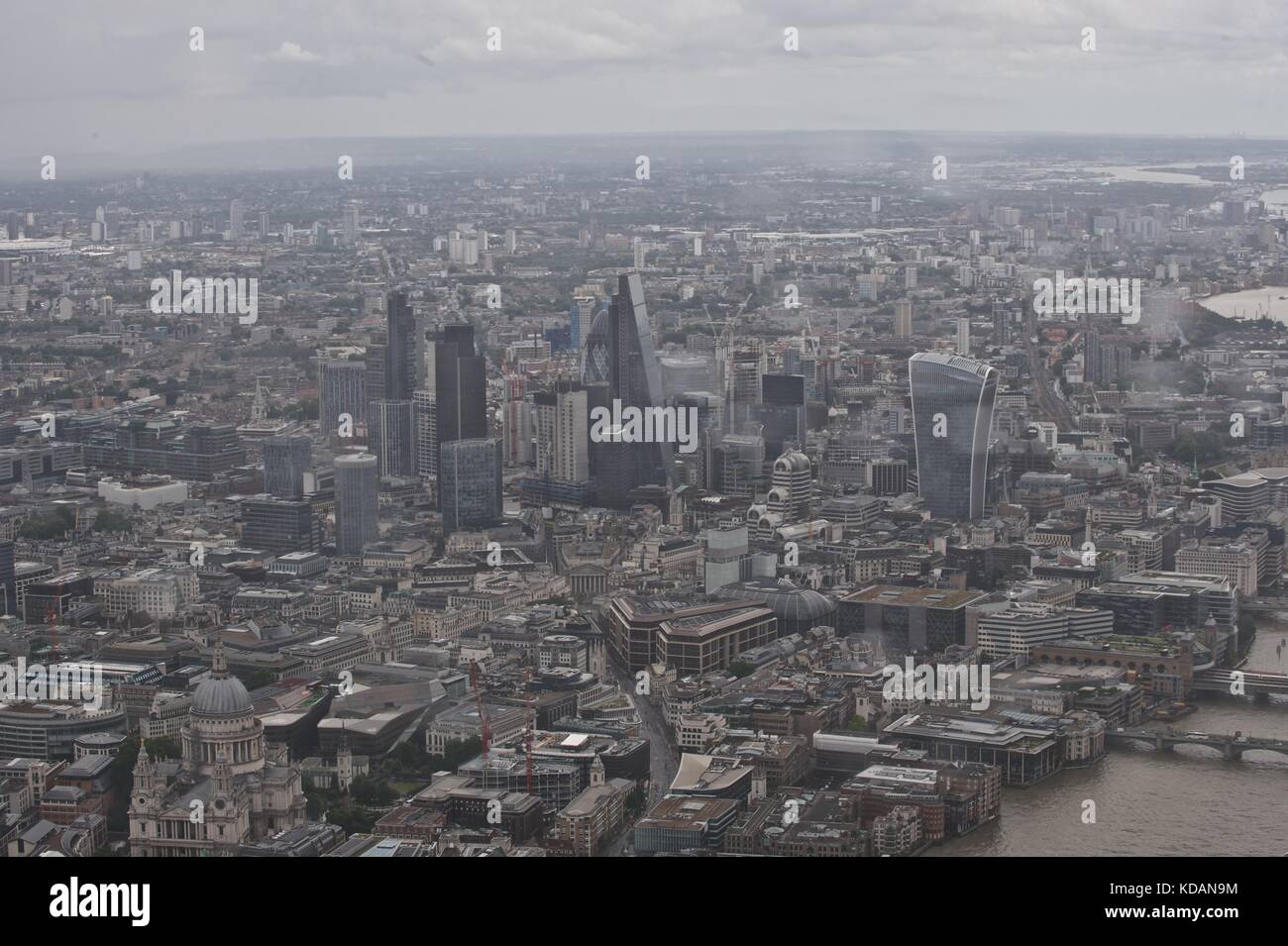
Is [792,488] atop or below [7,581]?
atop

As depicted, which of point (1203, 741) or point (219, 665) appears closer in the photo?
point (1203, 741)

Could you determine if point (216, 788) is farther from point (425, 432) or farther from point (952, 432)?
point (425, 432)

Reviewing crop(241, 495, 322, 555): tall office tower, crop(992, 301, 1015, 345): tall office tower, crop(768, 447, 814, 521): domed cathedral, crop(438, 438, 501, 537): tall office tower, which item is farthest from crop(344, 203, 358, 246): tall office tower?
crop(768, 447, 814, 521): domed cathedral

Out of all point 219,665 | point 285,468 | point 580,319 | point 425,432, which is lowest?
point 219,665

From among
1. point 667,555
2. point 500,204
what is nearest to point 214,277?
point 500,204

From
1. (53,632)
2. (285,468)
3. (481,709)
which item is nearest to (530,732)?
(481,709)

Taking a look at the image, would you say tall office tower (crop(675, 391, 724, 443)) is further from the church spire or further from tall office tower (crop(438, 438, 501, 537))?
the church spire

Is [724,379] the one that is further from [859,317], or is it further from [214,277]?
[214,277]
